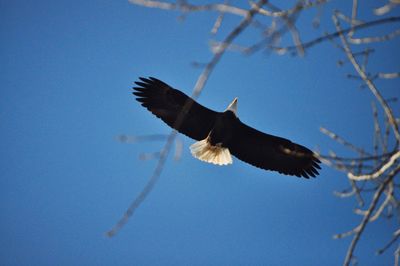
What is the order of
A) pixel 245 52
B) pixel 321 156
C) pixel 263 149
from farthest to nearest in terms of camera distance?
pixel 263 149, pixel 321 156, pixel 245 52

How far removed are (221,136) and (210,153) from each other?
0.32m

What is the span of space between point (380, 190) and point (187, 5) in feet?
3.09

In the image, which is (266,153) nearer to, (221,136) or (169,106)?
(221,136)

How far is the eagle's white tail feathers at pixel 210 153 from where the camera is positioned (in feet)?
19.1

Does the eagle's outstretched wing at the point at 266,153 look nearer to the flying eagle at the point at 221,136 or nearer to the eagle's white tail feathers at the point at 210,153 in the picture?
the flying eagle at the point at 221,136

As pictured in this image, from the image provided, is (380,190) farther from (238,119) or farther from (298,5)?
(238,119)

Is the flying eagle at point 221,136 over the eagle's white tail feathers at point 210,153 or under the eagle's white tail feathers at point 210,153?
over

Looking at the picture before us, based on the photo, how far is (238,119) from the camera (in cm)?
559

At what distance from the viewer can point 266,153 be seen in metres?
5.94

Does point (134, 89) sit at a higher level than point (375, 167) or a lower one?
higher

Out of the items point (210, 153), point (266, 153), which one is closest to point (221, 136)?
point (210, 153)

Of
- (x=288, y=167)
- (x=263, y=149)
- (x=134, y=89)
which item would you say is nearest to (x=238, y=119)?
(x=263, y=149)

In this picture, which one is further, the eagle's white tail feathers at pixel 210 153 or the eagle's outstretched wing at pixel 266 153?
the eagle's white tail feathers at pixel 210 153

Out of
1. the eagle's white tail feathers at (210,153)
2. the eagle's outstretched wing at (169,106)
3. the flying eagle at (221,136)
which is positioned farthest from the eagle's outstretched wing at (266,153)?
the eagle's outstretched wing at (169,106)
